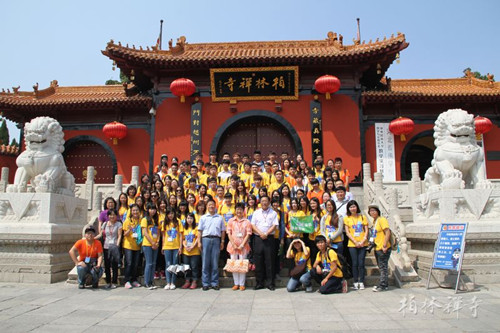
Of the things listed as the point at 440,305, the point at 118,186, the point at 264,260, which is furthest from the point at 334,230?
the point at 118,186

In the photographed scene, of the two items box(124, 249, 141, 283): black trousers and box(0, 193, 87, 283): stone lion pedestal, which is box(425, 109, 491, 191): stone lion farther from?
box(0, 193, 87, 283): stone lion pedestal

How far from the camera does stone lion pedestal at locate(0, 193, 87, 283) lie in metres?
5.59

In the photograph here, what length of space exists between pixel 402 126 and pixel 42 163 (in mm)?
9326

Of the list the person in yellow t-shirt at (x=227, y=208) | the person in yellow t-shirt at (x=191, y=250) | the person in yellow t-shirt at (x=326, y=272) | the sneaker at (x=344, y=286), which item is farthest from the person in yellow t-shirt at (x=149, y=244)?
the sneaker at (x=344, y=286)

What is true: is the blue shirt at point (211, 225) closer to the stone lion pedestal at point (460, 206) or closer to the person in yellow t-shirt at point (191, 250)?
the person in yellow t-shirt at point (191, 250)

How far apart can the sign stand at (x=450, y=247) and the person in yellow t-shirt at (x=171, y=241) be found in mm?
3486

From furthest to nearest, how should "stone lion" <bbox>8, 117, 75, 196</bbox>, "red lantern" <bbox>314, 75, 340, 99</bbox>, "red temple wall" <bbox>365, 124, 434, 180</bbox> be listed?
"red temple wall" <bbox>365, 124, 434, 180</bbox>, "red lantern" <bbox>314, 75, 340, 99</bbox>, "stone lion" <bbox>8, 117, 75, 196</bbox>

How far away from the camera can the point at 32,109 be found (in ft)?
37.6

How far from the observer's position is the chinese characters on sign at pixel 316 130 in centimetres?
1054

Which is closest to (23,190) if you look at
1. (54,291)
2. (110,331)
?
(54,291)

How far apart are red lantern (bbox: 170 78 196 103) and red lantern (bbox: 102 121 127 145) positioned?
2135 millimetres

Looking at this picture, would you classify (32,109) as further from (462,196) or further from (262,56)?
(462,196)

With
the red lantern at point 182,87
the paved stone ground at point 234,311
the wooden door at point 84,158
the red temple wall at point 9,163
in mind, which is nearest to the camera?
the paved stone ground at point 234,311

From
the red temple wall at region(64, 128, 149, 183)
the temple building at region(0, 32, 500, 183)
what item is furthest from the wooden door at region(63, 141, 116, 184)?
the red temple wall at region(64, 128, 149, 183)
